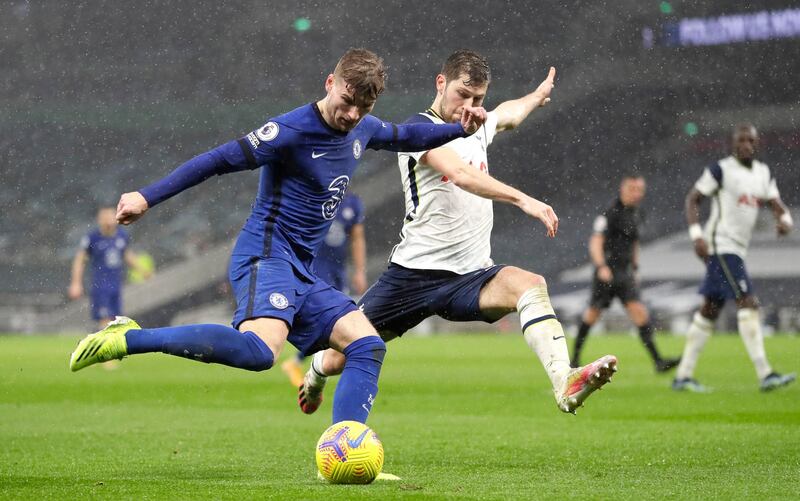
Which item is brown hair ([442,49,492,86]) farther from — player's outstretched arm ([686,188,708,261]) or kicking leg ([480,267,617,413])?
player's outstretched arm ([686,188,708,261])

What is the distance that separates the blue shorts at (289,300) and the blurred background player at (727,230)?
18.7 ft

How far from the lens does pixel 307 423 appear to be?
816 cm

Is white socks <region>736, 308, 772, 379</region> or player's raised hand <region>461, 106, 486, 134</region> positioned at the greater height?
player's raised hand <region>461, 106, 486, 134</region>

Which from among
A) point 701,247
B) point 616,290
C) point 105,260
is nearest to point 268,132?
point 701,247

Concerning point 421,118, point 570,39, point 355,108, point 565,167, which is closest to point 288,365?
point 421,118

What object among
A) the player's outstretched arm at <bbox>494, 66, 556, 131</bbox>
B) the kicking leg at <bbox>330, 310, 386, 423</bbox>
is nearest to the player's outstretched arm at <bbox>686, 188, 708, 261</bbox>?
the player's outstretched arm at <bbox>494, 66, 556, 131</bbox>

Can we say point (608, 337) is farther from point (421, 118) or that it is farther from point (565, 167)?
point (421, 118)

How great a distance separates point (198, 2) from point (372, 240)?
13.4 metres

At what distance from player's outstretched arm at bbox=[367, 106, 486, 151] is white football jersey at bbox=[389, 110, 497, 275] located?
0.42 m

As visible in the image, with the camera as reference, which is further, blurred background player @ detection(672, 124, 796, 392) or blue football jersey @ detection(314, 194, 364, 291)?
blue football jersey @ detection(314, 194, 364, 291)

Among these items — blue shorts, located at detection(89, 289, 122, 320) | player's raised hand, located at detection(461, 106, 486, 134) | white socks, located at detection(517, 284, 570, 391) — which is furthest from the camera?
blue shorts, located at detection(89, 289, 122, 320)

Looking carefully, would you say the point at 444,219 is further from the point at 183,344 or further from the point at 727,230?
the point at 727,230

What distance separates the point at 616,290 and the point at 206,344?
303 inches

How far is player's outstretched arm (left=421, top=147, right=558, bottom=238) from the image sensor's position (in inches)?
204
